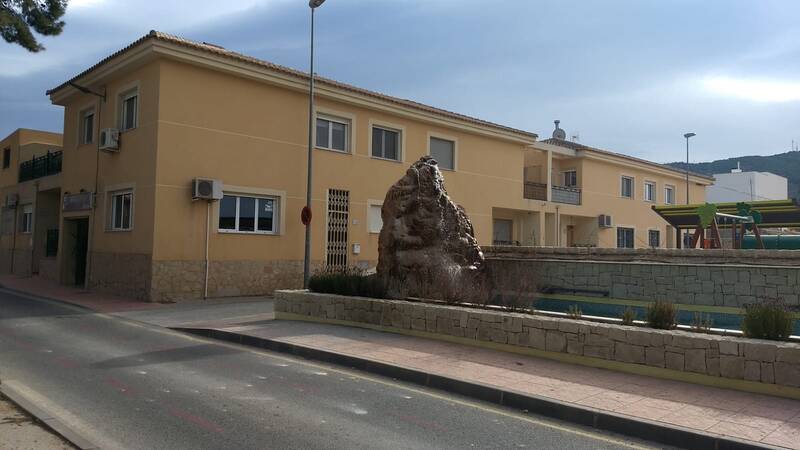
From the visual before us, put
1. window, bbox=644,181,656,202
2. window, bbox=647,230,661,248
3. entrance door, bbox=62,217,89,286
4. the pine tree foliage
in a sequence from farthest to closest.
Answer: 1. window, bbox=644,181,656,202
2. window, bbox=647,230,661,248
3. entrance door, bbox=62,217,89,286
4. the pine tree foliage

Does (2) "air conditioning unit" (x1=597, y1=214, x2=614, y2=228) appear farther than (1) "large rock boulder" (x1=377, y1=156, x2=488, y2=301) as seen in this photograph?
Yes

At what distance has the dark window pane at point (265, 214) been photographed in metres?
19.5

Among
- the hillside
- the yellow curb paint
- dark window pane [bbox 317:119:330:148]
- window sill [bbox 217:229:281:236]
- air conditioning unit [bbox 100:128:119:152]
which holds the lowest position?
the yellow curb paint

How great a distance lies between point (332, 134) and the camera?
2167 cm

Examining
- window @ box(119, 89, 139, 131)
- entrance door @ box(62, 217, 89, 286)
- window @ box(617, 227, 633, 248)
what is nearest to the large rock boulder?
window @ box(119, 89, 139, 131)

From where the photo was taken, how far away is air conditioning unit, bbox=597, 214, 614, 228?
33.7 metres

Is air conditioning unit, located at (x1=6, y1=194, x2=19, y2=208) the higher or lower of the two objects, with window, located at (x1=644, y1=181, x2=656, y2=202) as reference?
lower

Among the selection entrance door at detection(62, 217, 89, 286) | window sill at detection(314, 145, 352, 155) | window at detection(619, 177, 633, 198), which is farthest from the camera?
window at detection(619, 177, 633, 198)

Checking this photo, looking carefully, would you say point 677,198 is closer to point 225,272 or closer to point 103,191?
point 225,272

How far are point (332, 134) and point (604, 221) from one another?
18.7 meters

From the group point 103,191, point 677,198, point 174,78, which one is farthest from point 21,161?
point 677,198

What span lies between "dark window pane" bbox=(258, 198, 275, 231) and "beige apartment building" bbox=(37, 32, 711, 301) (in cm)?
3

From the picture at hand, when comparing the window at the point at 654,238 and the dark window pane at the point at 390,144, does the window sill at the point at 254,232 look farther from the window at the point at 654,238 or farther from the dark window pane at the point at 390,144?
the window at the point at 654,238

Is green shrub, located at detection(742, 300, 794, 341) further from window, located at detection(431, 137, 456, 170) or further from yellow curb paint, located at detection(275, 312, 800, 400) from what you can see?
window, located at detection(431, 137, 456, 170)
